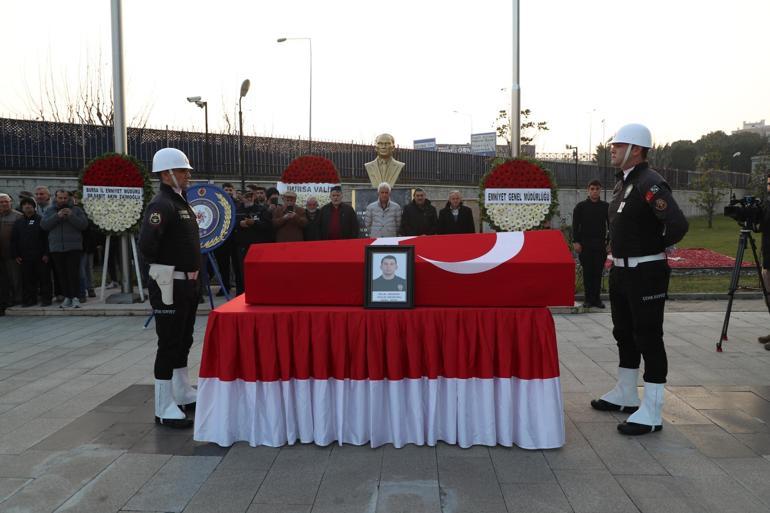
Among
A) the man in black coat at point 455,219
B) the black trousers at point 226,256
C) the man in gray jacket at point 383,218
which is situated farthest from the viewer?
the black trousers at point 226,256

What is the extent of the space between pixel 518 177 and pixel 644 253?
488cm

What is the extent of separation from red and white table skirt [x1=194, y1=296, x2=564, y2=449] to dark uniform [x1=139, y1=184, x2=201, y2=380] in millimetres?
632

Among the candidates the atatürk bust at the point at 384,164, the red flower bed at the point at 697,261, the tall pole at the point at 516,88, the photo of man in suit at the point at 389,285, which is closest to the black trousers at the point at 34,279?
the atatürk bust at the point at 384,164

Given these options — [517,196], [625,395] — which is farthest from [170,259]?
[517,196]

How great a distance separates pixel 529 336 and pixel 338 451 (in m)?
1.41

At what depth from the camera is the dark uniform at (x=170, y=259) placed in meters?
4.29

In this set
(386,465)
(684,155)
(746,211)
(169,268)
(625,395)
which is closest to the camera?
(386,465)

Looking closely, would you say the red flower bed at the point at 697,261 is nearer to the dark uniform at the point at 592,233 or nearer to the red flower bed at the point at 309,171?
the dark uniform at the point at 592,233

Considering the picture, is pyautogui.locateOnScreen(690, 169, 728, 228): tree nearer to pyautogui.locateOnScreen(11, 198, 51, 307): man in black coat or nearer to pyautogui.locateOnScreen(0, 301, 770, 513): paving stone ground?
pyautogui.locateOnScreen(0, 301, 770, 513): paving stone ground

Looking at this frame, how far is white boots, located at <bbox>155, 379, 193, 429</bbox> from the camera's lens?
4.38 metres

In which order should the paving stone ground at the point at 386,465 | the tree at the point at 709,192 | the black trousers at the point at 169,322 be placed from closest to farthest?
the paving stone ground at the point at 386,465, the black trousers at the point at 169,322, the tree at the point at 709,192

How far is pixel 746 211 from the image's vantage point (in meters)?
6.15

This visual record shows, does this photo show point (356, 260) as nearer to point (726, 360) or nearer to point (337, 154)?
point (726, 360)

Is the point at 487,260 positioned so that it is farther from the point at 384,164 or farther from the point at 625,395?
the point at 384,164
